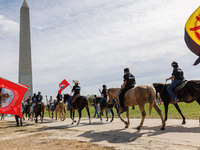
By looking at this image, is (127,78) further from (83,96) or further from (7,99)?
(7,99)

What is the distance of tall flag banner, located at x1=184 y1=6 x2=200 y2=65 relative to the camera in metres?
6.81

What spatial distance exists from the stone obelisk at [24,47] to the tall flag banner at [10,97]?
29166mm

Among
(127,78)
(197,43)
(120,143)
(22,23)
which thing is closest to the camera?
(120,143)

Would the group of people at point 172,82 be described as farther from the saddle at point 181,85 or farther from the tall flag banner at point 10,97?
the tall flag banner at point 10,97

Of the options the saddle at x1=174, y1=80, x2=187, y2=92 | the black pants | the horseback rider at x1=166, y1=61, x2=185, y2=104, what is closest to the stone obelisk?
the black pants

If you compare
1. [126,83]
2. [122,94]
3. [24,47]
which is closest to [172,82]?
[126,83]

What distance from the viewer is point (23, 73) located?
3788 cm

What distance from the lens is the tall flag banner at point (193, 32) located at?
6.81 metres

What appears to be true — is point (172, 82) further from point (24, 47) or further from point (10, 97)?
point (24, 47)

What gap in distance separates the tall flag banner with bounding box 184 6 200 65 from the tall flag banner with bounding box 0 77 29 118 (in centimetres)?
879

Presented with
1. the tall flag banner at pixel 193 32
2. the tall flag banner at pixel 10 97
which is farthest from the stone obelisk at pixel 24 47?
the tall flag banner at pixel 193 32

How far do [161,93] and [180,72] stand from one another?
1.56m

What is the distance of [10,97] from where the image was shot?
10273mm

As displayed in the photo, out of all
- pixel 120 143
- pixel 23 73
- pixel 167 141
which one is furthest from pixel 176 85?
pixel 23 73
